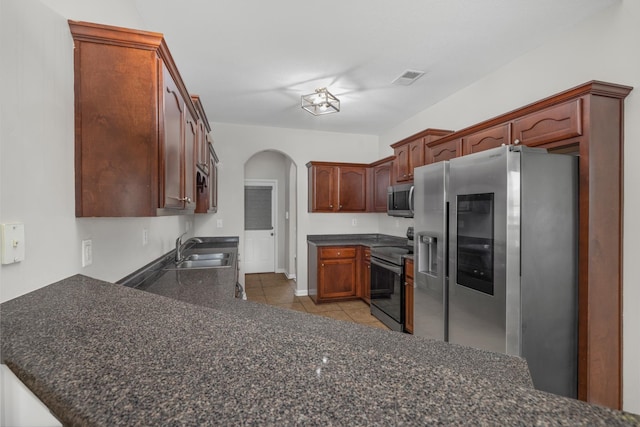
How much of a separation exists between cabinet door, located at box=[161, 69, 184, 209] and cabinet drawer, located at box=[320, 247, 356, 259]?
2956 mm

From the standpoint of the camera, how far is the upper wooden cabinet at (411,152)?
3240 millimetres

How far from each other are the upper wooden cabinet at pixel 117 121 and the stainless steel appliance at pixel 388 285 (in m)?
2.68

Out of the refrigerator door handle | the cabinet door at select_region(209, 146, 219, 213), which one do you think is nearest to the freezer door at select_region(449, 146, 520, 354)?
the refrigerator door handle

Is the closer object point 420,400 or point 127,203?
point 420,400

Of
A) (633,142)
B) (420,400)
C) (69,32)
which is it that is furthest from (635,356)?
(69,32)

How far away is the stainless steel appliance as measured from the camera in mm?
3297

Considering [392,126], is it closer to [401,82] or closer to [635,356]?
[401,82]

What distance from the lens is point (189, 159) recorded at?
1.95m

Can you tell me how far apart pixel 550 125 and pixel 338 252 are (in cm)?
301

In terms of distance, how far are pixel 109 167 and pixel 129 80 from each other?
38 cm

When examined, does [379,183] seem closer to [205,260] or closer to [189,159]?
[205,260]

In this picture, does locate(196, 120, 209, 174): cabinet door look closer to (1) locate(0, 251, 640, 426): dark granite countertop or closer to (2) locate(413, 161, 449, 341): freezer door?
(1) locate(0, 251, 640, 426): dark granite countertop

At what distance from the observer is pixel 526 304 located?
1.87 metres

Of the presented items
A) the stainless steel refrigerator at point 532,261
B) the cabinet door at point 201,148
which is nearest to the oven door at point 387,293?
the stainless steel refrigerator at point 532,261
